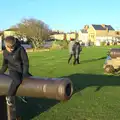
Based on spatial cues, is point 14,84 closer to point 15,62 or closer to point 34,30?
point 15,62

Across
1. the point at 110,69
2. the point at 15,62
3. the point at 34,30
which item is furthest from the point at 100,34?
the point at 15,62

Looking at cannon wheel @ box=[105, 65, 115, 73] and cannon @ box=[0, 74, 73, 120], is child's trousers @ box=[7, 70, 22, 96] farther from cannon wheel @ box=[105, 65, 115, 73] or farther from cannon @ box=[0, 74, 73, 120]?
cannon wheel @ box=[105, 65, 115, 73]

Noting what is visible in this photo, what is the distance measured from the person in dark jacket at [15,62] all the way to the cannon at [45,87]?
10 cm

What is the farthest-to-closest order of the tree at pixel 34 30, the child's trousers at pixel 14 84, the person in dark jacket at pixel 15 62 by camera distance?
the tree at pixel 34 30, the person in dark jacket at pixel 15 62, the child's trousers at pixel 14 84

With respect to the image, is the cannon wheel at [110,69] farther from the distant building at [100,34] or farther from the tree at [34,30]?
the distant building at [100,34]

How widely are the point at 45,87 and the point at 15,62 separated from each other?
1147 mm

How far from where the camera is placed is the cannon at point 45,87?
4.63 metres

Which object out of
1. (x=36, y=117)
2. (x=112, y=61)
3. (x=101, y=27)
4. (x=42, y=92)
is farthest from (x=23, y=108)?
(x=101, y=27)

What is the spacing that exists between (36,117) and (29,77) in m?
2.55

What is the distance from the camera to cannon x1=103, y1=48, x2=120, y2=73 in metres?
16.1

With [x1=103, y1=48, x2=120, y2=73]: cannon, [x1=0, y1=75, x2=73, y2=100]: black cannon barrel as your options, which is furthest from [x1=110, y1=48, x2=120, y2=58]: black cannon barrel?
[x1=0, y1=75, x2=73, y2=100]: black cannon barrel

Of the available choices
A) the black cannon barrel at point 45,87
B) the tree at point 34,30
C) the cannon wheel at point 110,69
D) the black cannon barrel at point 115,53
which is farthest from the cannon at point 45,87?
the tree at point 34,30

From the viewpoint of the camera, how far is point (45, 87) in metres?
4.74

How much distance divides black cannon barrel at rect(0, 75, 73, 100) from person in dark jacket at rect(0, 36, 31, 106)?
0.10 meters
